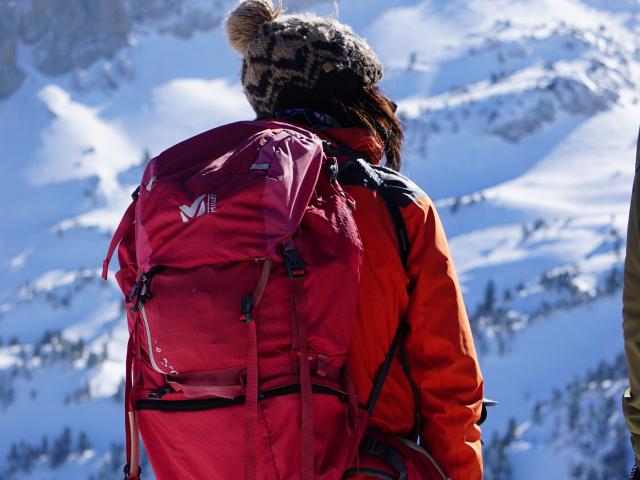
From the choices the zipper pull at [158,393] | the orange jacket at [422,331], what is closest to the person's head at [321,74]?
the orange jacket at [422,331]

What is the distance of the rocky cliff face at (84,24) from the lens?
169 m

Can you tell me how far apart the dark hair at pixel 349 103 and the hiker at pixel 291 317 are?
0.26 ft

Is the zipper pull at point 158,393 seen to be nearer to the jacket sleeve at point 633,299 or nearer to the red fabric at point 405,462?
the red fabric at point 405,462

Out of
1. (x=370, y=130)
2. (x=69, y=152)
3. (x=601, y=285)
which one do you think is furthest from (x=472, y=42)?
(x=370, y=130)

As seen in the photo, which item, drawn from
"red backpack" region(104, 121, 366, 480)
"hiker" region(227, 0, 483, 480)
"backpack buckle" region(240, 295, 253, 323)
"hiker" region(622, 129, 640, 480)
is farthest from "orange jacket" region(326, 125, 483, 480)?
"hiker" region(622, 129, 640, 480)

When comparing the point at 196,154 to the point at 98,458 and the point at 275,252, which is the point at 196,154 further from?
the point at 98,458

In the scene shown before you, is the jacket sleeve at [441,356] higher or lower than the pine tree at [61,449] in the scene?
higher

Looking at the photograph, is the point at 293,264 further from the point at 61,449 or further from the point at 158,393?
the point at 61,449

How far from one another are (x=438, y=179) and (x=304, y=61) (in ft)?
425

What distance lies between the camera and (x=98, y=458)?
81625 millimetres

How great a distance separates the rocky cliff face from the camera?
169000 millimetres

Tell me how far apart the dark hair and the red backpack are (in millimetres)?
371

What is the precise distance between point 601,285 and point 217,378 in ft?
310

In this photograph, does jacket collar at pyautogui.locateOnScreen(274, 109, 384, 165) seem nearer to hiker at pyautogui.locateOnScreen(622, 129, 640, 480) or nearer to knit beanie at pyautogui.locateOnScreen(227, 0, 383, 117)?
knit beanie at pyautogui.locateOnScreen(227, 0, 383, 117)
